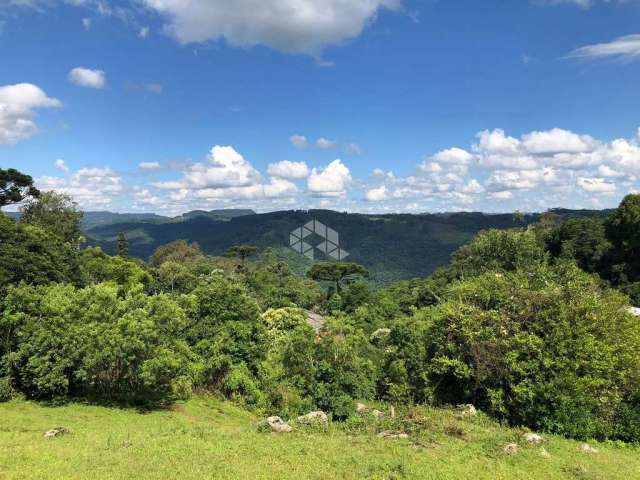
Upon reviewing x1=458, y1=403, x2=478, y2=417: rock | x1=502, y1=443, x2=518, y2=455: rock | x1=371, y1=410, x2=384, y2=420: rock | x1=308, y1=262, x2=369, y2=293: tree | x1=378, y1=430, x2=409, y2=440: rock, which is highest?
x1=502, y1=443, x2=518, y2=455: rock

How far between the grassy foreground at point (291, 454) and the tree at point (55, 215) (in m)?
53.5

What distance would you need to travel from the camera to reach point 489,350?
21.6m

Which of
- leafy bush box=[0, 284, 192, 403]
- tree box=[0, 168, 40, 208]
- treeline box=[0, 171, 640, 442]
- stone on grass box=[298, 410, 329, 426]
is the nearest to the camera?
stone on grass box=[298, 410, 329, 426]

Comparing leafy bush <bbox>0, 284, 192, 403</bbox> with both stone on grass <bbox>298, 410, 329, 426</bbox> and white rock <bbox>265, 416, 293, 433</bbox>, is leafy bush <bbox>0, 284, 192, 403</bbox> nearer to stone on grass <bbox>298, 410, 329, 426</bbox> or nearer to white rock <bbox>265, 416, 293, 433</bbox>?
white rock <bbox>265, 416, 293, 433</bbox>

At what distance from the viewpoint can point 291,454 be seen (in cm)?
1480

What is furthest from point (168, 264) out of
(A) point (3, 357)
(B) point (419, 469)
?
(B) point (419, 469)

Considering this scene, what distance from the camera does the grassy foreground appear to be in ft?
43.0

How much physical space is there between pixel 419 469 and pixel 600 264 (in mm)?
64540

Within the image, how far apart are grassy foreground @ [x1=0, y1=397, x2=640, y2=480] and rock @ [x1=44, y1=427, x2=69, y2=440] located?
24cm

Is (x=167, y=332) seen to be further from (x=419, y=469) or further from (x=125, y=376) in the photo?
(x=419, y=469)

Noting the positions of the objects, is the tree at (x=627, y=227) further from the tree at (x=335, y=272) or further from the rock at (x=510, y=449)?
the rock at (x=510, y=449)

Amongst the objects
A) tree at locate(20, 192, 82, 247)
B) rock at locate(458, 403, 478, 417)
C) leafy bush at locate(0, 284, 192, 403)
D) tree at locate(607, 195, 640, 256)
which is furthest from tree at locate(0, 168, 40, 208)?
tree at locate(607, 195, 640, 256)

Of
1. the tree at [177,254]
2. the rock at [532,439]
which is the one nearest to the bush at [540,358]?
the rock at [532,439]

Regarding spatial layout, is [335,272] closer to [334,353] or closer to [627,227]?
[627,227]
